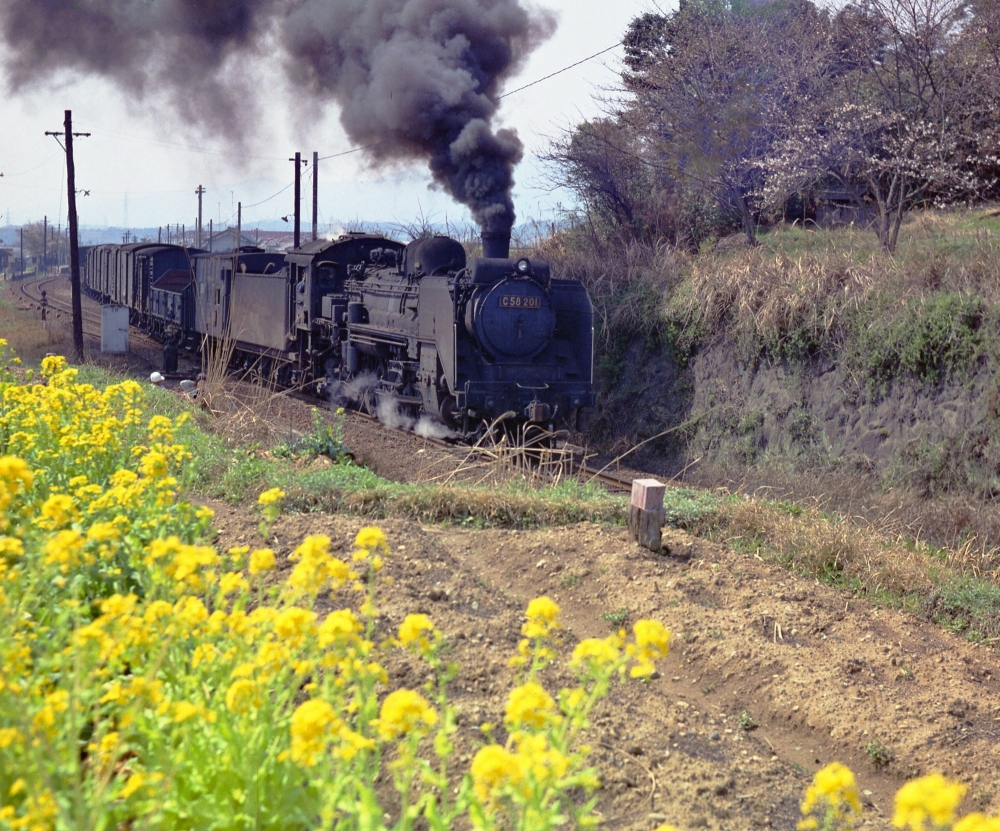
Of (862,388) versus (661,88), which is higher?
(661,88)

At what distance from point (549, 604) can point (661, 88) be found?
22440 millimetres

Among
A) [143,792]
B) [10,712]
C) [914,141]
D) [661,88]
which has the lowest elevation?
[143,792]

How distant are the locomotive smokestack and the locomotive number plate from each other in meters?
1.07

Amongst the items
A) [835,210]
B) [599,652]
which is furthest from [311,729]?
[835,210]

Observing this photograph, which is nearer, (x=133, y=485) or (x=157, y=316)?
(x=133, y=485)

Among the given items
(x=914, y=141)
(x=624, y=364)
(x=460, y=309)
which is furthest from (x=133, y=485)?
(x=914, y=141)

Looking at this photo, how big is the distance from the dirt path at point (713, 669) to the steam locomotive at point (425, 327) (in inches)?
171

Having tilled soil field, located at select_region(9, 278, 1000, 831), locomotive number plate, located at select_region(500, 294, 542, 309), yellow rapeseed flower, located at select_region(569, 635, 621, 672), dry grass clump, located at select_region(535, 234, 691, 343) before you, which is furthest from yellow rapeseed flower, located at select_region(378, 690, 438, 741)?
dry grass clump, located at select_region(535, 234, 691, 343)

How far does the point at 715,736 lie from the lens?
179 inches

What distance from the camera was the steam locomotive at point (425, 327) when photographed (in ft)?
40.5

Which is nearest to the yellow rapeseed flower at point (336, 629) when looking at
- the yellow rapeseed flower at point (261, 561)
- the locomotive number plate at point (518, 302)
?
the yellow rapeseed flower at point (261, 561)

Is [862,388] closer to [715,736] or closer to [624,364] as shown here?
[624,364]

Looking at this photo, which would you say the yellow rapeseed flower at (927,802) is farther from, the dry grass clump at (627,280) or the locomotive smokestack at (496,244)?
the dry grass clump at (627,280)

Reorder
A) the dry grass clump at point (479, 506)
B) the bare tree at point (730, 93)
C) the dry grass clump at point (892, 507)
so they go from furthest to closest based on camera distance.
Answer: the bare tree at point (730, 93) → the dry grass clump at point (892, 507) → the dry grass clump at point (479, 506)
